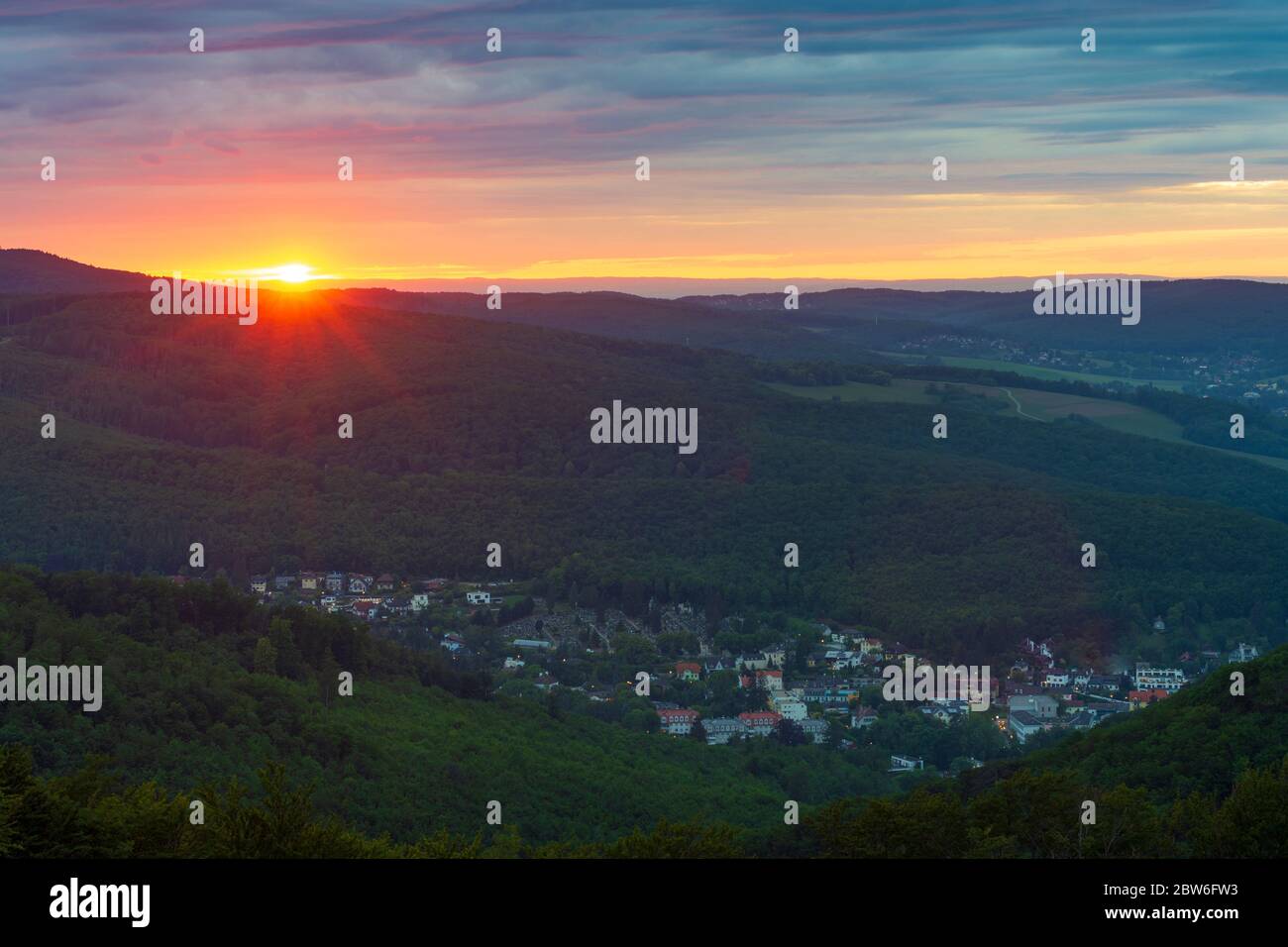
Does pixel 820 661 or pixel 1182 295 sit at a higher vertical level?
pixel 1182 295

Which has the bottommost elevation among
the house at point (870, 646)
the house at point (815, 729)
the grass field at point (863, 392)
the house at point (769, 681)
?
the house at point (815, 729)

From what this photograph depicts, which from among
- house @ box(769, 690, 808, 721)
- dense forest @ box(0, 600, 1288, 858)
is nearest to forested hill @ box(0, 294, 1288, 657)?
house @ box(769, 690, 808, 721)

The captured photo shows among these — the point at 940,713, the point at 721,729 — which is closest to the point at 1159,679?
the point at 940,713

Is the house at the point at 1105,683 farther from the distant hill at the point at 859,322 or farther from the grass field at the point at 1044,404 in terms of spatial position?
the distant hill at the point at 859,322

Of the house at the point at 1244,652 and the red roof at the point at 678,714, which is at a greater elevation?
the house at the point at 1244,652

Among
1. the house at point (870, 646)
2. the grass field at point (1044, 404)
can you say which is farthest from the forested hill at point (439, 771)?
the grass field at point (1044, 404)
